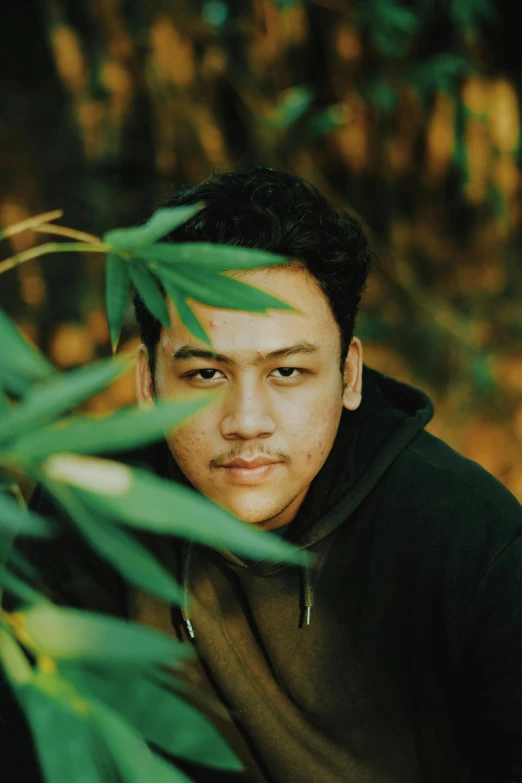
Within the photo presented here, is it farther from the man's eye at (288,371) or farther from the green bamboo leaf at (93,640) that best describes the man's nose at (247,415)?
the green bamboo leaf at (93,640)

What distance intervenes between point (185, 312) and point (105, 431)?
270 mm

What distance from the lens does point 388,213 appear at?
296 centimetres

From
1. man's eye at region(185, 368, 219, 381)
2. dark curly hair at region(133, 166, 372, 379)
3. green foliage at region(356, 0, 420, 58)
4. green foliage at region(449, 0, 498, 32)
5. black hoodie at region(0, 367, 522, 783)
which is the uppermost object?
green foliage at region(449, 0, 498, 32)

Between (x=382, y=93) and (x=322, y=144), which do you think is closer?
(x=382, y=93)

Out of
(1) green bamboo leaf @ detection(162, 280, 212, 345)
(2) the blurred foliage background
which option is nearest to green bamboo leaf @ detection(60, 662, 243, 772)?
(1) green bamboo leaf @ detection(162, 280, 212, 345)

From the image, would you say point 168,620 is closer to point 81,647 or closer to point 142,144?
point 81,647

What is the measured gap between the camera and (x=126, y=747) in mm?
503

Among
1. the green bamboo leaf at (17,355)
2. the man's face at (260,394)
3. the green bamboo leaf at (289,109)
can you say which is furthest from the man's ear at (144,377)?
the green bamboo leaf at (289,109)

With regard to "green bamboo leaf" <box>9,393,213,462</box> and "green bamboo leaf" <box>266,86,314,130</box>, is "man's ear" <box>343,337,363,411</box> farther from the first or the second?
"green bamboo leaf" <box>266,86,314,130</box>

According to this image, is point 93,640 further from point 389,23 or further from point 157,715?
point 389,23

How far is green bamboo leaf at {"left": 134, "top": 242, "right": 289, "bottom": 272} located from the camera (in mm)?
665

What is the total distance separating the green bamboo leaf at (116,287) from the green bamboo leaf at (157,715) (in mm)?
324

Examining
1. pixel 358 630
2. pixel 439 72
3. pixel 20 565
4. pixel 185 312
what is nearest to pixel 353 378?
pixel 358 630

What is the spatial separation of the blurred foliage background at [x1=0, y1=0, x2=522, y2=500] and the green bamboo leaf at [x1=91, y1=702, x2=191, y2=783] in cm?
219
